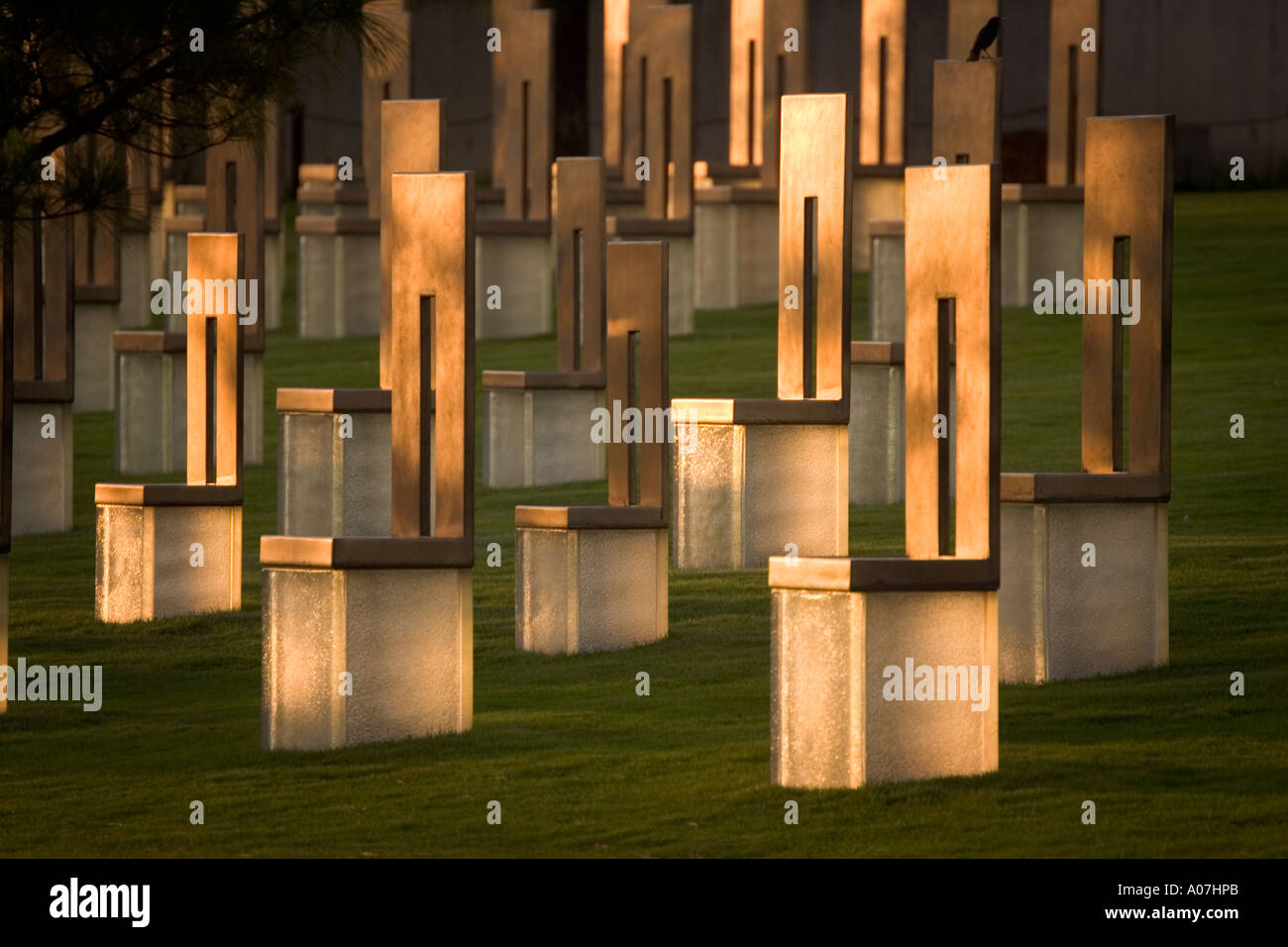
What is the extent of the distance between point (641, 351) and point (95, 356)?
31.2ft

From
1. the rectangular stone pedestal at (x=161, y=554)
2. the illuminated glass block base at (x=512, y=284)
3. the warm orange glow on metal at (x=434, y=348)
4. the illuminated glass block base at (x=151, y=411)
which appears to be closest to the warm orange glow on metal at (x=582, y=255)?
the illuminated glass block base at (x=151, y=411)

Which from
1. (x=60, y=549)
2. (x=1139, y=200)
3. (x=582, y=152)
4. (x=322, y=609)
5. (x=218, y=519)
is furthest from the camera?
(x=582, y=152)

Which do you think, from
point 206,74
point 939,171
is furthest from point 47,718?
point 939,171

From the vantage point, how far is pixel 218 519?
12.7 m

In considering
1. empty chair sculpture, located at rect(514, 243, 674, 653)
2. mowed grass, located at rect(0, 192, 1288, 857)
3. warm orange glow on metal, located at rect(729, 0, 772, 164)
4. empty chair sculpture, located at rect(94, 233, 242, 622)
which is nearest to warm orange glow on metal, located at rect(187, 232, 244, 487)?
empty chair sculpture, located at rect(94, 233, 242, 622)

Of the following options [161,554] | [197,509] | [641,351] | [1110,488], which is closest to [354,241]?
[197,509]

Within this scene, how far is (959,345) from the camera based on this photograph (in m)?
8.56

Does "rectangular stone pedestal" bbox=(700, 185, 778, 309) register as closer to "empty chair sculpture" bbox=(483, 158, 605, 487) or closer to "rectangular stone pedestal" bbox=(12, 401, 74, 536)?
"empty chair sculpture" bbox=(483, 158, 605, 487)

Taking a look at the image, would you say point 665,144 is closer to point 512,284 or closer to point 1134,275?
point 512,284

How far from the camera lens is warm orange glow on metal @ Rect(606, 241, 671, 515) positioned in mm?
11812

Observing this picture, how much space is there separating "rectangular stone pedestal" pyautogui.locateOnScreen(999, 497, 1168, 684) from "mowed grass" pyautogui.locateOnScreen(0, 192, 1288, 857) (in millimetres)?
146

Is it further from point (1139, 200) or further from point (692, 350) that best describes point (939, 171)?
point (692, 350)

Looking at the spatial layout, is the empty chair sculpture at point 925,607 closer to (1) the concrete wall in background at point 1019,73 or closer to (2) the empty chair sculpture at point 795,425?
(2) the empty chair sculpture at point 795,425

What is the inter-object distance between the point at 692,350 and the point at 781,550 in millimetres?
7090
